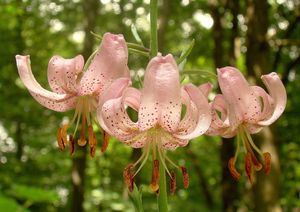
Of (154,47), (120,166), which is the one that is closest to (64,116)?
(120,166)

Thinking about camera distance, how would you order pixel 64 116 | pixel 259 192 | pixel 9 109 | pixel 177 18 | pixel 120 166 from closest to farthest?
pixel 259 192 < pixel 9 109 < pixel 64 116 < pixel 177 18 < pixel 120 166

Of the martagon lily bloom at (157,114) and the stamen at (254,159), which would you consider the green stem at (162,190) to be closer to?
the martagon lily bloom at (157,114)

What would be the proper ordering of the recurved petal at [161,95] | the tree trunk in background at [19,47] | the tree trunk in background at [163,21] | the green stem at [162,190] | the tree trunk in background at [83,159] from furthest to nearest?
the tree trunk in background at [19,47] → the tree trunk in background at [83,159] → the tree trunk in background at [163,21] → the green stem at [162,190] → the recurved petal at [161,95]

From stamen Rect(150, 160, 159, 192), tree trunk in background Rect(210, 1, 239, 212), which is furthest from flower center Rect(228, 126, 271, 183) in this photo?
tree trunk in background Rect(210, 1, 239, 212)

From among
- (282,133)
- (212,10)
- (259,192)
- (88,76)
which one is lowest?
(259,192)

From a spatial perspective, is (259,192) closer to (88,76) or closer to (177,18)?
(88,76)

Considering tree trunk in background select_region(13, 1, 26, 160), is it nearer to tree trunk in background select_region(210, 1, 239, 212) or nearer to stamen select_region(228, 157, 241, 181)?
tree trunk in background select_region(210, 1, 239, 212)

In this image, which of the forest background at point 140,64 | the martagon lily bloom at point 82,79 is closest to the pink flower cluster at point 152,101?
the martagon lily bloom at point 82,79
